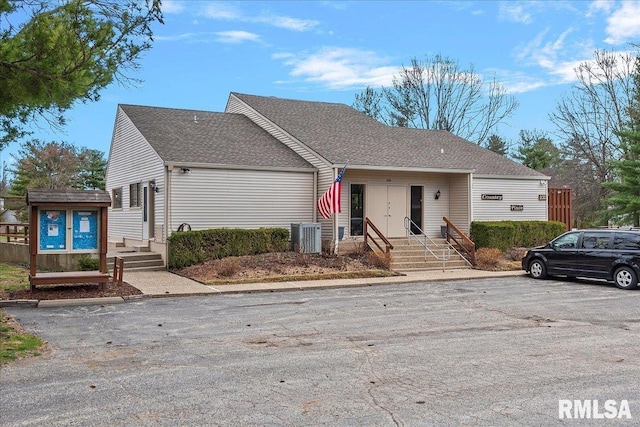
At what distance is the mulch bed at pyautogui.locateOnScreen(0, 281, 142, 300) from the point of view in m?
11.8

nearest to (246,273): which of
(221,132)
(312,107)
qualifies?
(221,132)

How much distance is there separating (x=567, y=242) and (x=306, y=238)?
7.98 meters

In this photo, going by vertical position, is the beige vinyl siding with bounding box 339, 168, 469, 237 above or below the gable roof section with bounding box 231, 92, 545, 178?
below

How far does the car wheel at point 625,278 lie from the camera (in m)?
14.1

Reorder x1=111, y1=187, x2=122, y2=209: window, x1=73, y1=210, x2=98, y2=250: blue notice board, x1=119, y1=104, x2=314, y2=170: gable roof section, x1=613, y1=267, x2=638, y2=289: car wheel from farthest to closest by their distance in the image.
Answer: x1=111, y1=187, x2=122, y2=209: window, x1=119, y1=104, x2=314, y2=170: gable roof section, x1=613, y1=267, x2=638, y2=289: car wheel, x1=73, y1=210, x2=98, y2=250: blue notice board

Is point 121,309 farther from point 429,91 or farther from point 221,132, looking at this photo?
point 429,91

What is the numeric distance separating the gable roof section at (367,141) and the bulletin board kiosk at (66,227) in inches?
338

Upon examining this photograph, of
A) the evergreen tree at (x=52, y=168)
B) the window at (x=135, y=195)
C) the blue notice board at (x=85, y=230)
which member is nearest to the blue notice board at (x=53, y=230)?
the blue notice board at (x=85, y=230)

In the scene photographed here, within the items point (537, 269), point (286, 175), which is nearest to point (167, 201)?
point (286, 175)

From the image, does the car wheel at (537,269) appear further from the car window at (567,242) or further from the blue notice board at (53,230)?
the blue notice board at (53,230)

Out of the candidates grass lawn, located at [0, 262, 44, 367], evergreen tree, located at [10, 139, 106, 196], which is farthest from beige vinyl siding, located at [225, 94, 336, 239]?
evergreen tree, located at [10, 139, 106, 196]

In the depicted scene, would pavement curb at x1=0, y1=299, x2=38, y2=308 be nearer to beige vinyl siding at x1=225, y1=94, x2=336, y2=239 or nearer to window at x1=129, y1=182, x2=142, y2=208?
window at x1=129, y1=182, x2=142, y2=208

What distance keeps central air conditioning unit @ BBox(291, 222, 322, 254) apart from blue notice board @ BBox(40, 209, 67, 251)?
7734 millimetres

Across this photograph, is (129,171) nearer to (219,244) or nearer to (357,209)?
(219,244)
